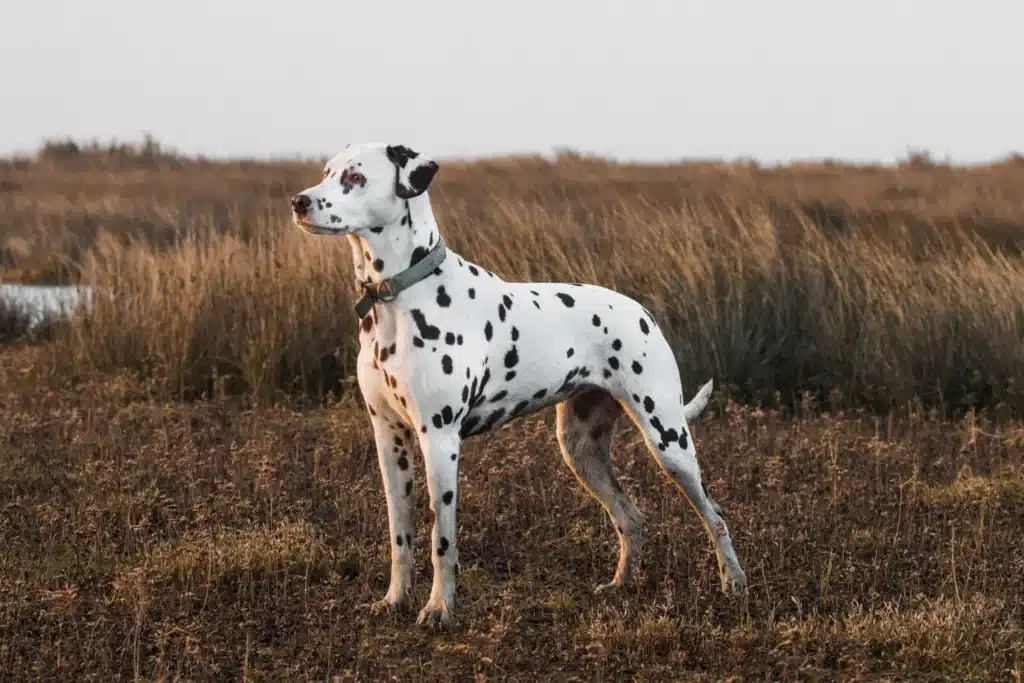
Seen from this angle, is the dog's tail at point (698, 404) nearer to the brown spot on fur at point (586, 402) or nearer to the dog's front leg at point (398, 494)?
the brown spot on fur at point (586, 402)

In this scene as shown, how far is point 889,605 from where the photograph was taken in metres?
6.14

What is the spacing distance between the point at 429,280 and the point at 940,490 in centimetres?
390

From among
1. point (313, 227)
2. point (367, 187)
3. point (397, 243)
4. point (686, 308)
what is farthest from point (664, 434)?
point (686, 308)

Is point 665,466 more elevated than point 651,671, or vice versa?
point 665,466

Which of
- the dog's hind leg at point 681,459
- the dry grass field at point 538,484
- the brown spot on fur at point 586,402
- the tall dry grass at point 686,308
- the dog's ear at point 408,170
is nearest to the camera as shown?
the dog's ear at point 408,170

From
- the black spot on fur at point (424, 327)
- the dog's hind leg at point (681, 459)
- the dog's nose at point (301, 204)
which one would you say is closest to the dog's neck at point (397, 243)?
the black spot on fur at point (424, 327)

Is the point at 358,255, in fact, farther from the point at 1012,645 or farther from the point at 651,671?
the point at 1012,645

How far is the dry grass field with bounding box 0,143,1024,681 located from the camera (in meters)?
5.81

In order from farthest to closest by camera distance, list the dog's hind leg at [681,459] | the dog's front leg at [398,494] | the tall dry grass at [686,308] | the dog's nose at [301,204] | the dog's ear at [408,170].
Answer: the tall dry grass at [686,308]
the dog's hind leg at [681,459]
the dog's front leg at [398,494]
the dog's ear at [408,170]
the dog's nose at [301,204]

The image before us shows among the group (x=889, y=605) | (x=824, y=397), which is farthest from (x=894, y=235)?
(x=889, y=605)

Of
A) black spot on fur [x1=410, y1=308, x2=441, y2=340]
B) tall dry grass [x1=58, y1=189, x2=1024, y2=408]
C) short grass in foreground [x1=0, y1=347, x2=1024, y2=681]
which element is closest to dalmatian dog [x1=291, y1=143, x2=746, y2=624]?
black spot on fur [x1=410, y1=308, x2=441, y2=340]

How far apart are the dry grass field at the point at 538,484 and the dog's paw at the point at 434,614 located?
0.20 feet

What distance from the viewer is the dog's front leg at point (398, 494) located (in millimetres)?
5914

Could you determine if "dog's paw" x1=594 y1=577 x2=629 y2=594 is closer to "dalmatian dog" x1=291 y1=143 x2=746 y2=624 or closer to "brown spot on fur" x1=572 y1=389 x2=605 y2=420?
"dalmatian dog" x1=291 y1=143 x2=746 y2=624
